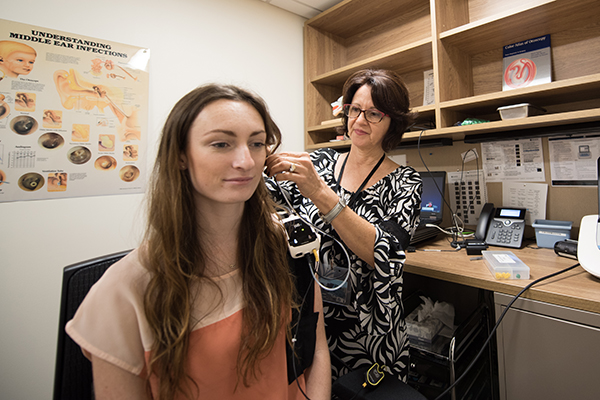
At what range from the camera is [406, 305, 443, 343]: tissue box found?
62.8 inches

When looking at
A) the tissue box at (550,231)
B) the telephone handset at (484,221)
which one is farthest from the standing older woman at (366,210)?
the tissue box at (550,231)

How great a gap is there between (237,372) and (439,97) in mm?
1738

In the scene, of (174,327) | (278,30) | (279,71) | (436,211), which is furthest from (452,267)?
(278,30)

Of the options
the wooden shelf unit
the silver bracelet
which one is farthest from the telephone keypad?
the silver bracelet

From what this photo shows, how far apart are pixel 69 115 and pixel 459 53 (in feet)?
7.54

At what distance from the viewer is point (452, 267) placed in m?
1.39

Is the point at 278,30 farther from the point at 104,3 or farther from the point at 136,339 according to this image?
the point at 136,339

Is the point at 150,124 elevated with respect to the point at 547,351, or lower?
elevated

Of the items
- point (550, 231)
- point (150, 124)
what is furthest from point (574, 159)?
point (150, 124)

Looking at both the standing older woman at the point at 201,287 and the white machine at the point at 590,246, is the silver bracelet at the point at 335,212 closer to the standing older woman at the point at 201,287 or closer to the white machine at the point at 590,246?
the standing older woman at the point at 201,287

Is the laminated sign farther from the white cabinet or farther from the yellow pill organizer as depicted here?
the white cabinet

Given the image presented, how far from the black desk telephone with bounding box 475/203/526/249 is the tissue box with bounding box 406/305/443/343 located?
552 mm

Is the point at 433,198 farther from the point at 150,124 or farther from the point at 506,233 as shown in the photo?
the point at 150,124

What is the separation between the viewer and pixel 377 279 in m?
1.08
